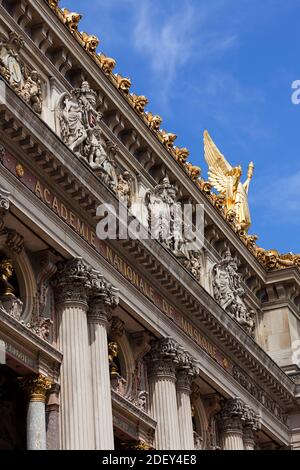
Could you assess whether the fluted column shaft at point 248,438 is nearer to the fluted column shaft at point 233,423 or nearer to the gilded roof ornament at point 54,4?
the fluted column shaft at point 233,423

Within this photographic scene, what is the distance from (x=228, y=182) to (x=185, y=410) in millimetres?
13543

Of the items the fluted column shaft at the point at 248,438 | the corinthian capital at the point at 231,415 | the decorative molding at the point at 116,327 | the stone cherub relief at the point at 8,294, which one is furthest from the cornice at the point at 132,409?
the fluted column shaft at the point at 248,438

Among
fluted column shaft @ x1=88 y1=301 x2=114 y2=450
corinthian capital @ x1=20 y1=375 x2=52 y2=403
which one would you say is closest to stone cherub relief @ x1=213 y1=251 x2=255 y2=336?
fluted column shaft @ x1=88 y1=301 x2=114 y2=450

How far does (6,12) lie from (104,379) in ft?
29.7

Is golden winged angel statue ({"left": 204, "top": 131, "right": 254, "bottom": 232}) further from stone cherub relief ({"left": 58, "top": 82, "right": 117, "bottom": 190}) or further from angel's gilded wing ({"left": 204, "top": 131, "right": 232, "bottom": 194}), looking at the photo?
stone cherub relief ({"left": 58, "top": 82, "right": 117, "bottom": 190})

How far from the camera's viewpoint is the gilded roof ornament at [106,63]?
35934 millimetres

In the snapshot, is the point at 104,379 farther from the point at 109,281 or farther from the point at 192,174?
the point at 192,174

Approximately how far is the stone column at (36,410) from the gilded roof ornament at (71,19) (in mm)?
9734

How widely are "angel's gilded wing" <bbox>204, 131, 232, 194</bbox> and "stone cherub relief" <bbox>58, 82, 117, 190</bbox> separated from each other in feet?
45.3

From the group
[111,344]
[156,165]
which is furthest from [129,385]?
[156,165]

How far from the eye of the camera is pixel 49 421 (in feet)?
98.6

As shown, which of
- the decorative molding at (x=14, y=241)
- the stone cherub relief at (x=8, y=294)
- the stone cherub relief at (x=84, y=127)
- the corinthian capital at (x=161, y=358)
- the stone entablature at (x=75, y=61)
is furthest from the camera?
the corinthian capital at (x=161, y=358)

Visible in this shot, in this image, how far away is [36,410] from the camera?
29609 millimetres

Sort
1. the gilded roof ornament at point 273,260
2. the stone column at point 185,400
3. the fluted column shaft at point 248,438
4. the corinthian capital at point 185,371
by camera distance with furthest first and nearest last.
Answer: the gilded roof ornament at point 273,260 < the fluted column shaft at point 248,438 < the corinthian capital at point 185,371 < the stone column at point 185,400
